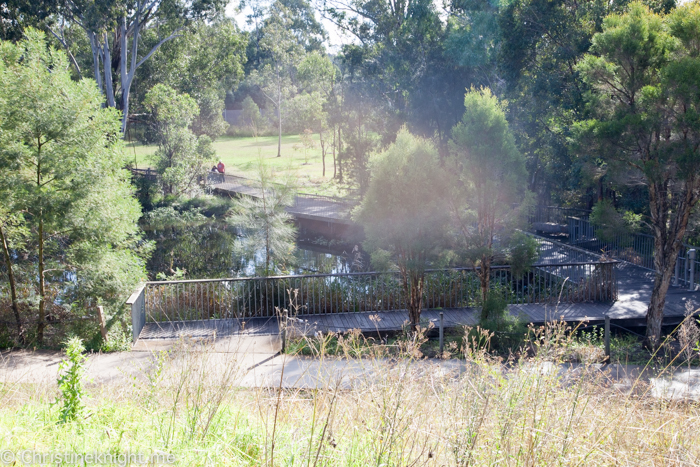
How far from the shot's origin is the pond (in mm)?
19172

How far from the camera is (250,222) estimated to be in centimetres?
1641

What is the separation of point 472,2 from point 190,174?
59.3 ft

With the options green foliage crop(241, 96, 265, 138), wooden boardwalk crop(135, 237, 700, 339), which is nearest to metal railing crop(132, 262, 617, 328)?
wooden boardwalk crop(135, 237, 700, 339)

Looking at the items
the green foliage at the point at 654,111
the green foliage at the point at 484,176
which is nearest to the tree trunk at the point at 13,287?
the green foliage at the point at 484,176

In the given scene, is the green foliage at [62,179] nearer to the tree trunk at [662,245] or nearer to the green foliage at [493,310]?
the green foliage at [493,310]

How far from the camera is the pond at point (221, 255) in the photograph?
19.2 metres

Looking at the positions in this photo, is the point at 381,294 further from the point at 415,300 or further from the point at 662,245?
the point at 662,245

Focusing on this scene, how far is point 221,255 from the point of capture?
897 inches

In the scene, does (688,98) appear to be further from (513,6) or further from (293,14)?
(293,14)

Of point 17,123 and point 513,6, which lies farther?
point 513,6

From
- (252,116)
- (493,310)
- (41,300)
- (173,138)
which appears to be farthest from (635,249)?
(252,116)

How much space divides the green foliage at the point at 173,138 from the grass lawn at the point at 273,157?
5947mm

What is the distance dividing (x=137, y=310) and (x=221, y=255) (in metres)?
13.0

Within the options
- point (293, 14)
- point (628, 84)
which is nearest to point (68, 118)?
point (628, 84)
